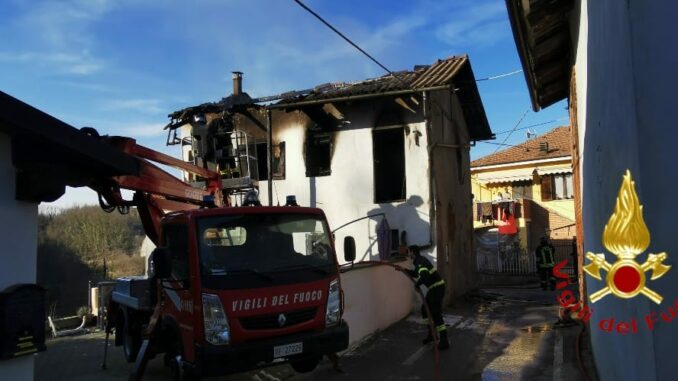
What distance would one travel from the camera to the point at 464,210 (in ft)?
56.7

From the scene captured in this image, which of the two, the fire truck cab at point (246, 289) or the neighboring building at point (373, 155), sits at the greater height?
the neighboring building at point (373, 155)

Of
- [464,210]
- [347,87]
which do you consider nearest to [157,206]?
[347,87]

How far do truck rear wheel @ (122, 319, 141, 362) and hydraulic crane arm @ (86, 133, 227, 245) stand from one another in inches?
68.6

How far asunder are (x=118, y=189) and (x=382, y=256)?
24.9 ft

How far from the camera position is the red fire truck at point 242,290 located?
18.2 feet

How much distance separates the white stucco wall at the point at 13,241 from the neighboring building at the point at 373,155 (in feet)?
25.8

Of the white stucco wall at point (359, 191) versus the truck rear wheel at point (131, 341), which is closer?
the truck rear wheel at point (131, 341)

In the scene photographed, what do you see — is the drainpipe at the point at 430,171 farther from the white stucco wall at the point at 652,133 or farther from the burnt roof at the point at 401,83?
the white stucco wall at the point at 652,133

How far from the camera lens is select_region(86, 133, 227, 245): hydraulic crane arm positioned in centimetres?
718

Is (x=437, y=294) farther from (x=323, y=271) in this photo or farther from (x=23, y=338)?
(x=23, y=338)

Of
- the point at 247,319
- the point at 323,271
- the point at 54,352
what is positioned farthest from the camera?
the point at 54,352

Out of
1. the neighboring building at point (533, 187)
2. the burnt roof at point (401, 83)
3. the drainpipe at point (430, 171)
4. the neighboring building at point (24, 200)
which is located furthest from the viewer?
the neighboring building at point (533, 187)

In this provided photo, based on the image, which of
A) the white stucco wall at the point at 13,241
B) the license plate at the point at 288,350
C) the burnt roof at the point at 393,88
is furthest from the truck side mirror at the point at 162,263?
the burnt roof at the point at 393,88

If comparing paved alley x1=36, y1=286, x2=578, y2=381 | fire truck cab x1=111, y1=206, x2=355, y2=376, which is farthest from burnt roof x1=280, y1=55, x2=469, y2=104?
fire truck cab x1=111, y1=206, x2=355, y2=376
